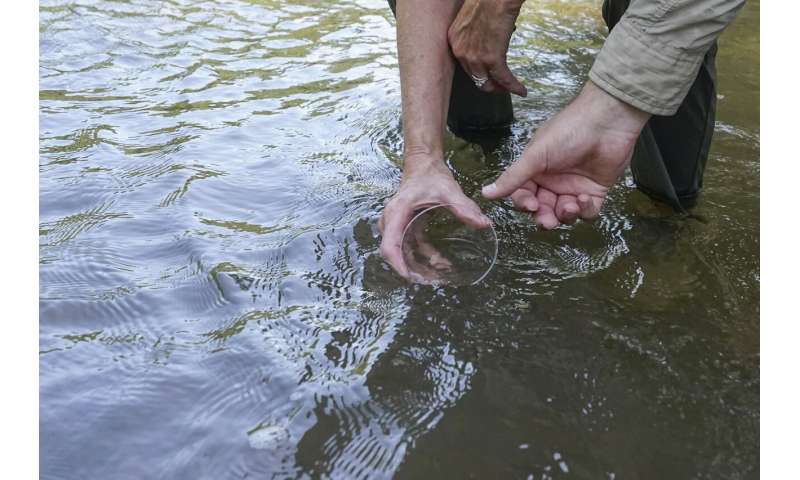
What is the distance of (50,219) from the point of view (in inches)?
111

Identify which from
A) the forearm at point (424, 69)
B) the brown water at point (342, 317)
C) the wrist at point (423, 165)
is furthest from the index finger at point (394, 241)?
the forearm at point (424, 69)

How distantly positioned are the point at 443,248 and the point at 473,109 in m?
1.23

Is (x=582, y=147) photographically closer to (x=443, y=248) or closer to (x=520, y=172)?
(x=520, y=172)

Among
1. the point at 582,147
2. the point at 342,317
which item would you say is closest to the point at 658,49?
the point at 582,147

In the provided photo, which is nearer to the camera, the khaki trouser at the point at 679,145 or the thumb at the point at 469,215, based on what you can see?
the thumb at the point at 469,215

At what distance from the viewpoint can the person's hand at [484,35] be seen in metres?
2.70

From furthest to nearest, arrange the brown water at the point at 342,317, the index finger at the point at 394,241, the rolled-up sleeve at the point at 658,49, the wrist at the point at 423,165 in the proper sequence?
the wrist at the point at 423,165
the index finger at the point at 394,241
the rolled-up sleeve at the point at 658,49
the brown water at the point at 342,317

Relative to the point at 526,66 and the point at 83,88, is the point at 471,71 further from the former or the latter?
the point at 83,88

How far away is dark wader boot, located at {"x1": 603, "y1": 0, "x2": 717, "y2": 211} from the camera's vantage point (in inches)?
110

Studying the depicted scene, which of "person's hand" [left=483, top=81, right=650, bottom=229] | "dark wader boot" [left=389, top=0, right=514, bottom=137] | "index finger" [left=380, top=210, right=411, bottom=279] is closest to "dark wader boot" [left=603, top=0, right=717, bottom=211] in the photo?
"person's hand" [left=483, top=81, right=650, bottom=229]

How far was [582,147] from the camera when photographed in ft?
7.86

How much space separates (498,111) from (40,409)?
7.95 feet

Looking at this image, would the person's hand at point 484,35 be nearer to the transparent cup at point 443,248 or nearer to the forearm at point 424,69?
the forearm at point 424,69

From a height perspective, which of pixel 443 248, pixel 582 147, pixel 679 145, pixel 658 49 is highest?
pixel 658 49
